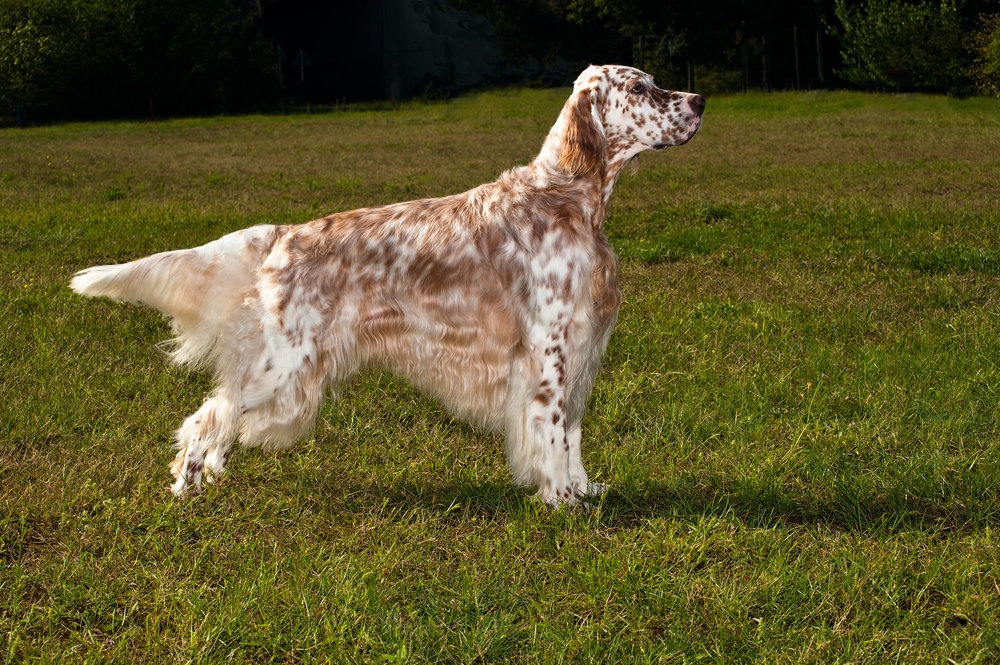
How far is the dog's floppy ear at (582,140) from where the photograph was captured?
397cm

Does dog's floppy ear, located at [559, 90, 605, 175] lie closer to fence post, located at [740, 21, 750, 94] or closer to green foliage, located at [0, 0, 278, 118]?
fence post, located at [740, 21, 750, 94]

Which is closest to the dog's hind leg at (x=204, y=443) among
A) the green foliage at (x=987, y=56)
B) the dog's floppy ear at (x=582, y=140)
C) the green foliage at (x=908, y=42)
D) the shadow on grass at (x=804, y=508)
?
the shadow on grass at (x=804, y=508)

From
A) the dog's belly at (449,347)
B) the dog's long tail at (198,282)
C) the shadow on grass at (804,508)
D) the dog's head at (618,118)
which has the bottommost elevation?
the shadow on grass at (804,508)

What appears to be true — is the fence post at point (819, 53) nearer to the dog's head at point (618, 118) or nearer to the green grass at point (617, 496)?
the green grass at point (617, 496)

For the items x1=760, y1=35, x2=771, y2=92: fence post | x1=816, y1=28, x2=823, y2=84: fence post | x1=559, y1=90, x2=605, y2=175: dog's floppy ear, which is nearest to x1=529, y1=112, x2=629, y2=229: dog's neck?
x1=559, y1=90, x2=605, y2=175: dog's floppy ear

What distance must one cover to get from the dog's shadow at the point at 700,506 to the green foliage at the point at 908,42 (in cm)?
2488

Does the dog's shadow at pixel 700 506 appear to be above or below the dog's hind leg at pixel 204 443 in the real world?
below

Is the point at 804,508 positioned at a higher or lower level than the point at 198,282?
lower

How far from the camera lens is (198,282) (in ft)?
12.5

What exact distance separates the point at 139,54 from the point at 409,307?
30.3m

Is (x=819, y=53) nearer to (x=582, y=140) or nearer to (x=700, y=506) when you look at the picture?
(x=582, y=140)

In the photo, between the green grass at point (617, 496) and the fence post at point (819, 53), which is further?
the fence post at point (819, 53)

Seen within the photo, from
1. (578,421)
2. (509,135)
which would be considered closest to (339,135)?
(509,135)

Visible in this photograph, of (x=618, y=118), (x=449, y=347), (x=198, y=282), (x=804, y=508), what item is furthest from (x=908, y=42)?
(x=198, y=282)
